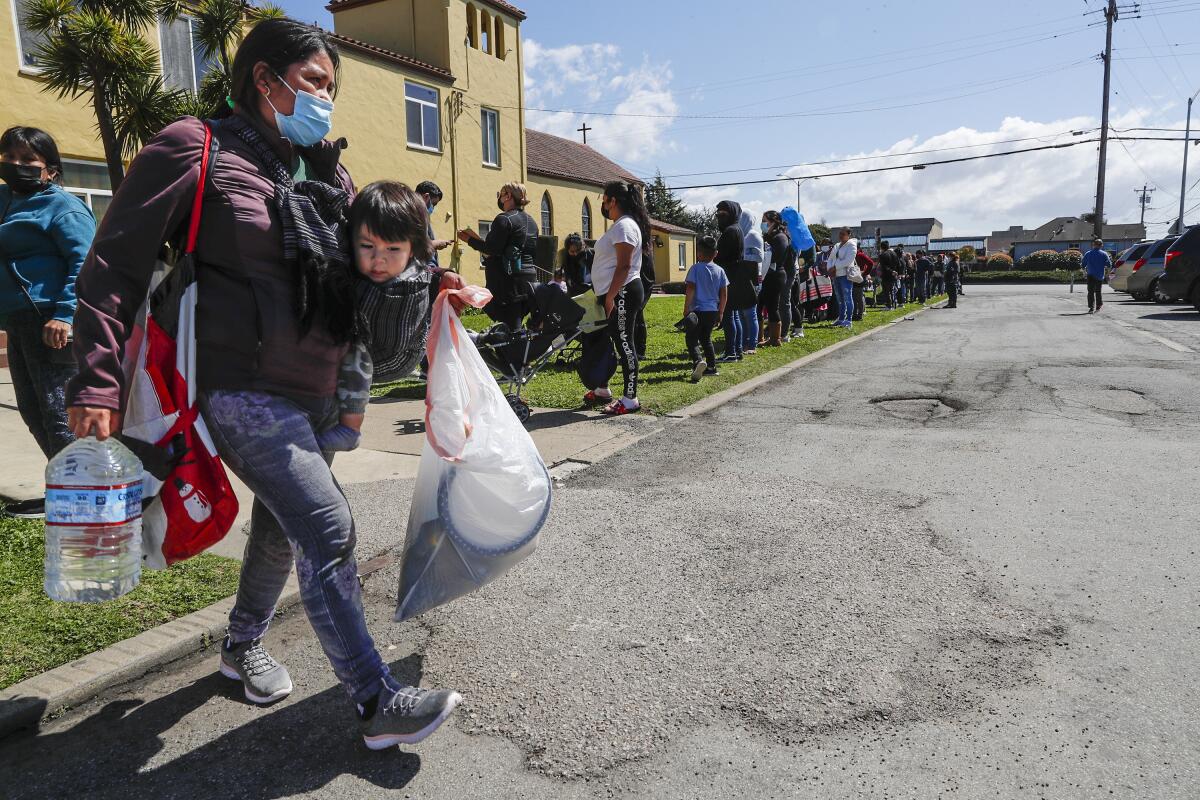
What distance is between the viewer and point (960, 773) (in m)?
2.20

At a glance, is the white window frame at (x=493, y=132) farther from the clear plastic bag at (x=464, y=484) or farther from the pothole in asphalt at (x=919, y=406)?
the clear plastic bag at (x=464, y=484)

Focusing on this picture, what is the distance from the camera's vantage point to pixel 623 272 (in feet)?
22.9

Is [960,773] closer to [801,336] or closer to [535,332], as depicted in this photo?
[535,332]

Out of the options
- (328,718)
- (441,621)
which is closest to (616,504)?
(441,621)

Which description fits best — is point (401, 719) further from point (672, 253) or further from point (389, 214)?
point (672, 253)

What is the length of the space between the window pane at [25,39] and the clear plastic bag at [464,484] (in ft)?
45.5

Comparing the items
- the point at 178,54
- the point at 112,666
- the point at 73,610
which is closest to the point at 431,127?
the point at 178,54

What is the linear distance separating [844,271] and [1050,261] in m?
47.0

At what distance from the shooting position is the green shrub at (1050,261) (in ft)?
174

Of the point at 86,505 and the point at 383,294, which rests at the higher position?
the point at 383,294

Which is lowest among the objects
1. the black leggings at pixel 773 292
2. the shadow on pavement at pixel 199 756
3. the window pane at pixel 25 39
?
the shadow on pavement at pixel 199 756

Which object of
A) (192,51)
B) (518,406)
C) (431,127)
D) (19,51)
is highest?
(192,51)

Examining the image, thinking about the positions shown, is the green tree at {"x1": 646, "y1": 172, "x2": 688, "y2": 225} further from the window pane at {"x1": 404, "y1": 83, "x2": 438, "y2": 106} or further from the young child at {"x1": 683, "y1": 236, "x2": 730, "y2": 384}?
the young child at {"x1": 683, "y1": 236, "x2": 730, "y2": 384}

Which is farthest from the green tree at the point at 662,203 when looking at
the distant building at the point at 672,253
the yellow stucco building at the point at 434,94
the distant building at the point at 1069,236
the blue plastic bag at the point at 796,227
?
the distant building at the point at 1069,236
